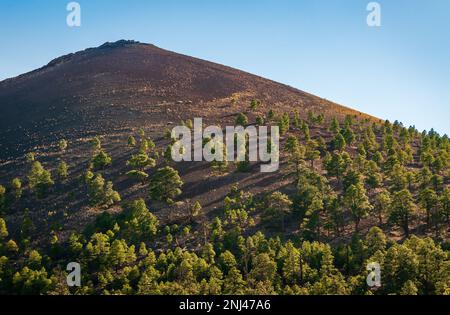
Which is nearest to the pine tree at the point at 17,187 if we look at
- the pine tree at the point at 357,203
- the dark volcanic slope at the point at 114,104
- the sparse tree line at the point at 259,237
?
the sparse tree line at the point at 259,237

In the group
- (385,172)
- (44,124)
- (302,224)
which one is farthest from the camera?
(44,124)

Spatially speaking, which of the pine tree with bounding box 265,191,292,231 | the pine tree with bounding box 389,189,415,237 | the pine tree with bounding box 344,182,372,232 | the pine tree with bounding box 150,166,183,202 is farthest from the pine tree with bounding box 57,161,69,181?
the pine tree with bounding box 389,189,415,237

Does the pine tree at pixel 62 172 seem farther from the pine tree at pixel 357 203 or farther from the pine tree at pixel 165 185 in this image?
the pine tree at pixel 357 203

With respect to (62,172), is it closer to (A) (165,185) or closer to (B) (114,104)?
(A) (165,185)

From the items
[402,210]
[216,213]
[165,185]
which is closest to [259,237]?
[216,213]

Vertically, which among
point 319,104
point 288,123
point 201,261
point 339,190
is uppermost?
point 319,104

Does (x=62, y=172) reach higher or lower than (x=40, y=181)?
higher
